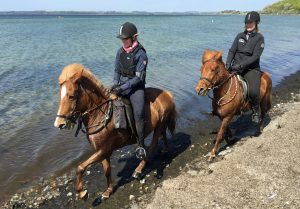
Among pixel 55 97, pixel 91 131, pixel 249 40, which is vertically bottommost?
pixel 55 97

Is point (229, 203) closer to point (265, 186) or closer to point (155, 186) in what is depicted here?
point (265, 186)

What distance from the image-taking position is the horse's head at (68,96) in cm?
698

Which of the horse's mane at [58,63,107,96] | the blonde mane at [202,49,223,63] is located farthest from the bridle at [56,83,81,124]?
the blonde mane at [202,49,223,63]

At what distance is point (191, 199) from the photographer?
7922mm

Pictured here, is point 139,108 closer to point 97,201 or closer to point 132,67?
point 132,67

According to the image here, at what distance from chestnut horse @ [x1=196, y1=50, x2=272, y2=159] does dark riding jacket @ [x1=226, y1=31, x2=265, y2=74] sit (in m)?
0.67

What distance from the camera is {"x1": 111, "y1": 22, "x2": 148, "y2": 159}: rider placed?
8352 mm

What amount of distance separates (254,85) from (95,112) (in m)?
5.46

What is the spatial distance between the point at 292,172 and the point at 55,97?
14.2 meters

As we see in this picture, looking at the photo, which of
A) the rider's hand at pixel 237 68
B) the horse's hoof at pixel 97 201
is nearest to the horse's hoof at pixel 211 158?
the rider's hand at pixel 237 68

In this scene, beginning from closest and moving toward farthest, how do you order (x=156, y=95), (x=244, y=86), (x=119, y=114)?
(x=119, y=114)
(x=156, y=95)
(x=244, y=86)

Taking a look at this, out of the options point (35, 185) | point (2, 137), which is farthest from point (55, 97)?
point (35, 185)

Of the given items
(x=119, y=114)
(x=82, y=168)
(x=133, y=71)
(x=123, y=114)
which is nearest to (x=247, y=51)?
(x=133, y=71)

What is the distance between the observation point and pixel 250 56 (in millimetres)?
11055
